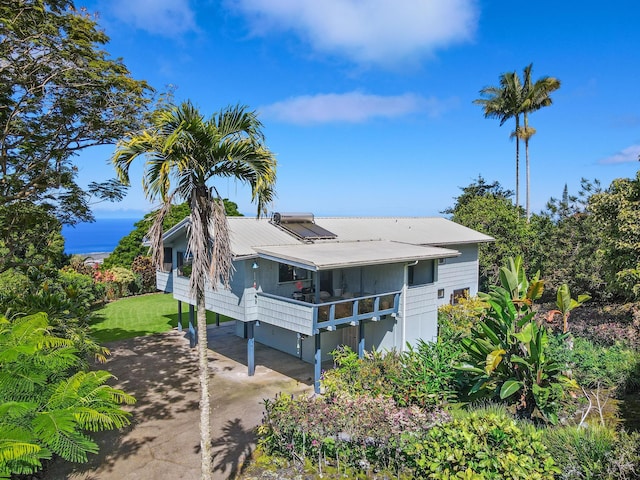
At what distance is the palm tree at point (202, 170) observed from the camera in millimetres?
6602

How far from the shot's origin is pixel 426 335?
1689cm

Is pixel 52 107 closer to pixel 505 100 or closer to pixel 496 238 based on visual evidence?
pixel 496 238

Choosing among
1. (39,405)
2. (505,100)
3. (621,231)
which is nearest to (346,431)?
(39,405)

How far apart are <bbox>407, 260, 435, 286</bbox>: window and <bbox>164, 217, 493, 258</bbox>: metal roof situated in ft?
7.62

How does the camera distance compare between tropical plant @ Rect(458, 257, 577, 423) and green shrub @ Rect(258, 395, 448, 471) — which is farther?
tropical plant @ Rect(458, 257, 577, 423)

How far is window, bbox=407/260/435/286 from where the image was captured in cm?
1752

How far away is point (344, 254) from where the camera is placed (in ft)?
47.1

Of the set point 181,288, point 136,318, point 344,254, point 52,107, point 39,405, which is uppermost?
point 52,107

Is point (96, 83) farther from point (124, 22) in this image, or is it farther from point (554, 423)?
point (554, 423)

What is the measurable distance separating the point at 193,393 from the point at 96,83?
992 centimetres

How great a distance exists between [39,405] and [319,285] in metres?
9.01

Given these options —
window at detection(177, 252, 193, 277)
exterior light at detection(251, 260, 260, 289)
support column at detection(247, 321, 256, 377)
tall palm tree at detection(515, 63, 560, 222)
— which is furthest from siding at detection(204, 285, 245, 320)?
tall palm tree at detection(515, 63, 560, 222)

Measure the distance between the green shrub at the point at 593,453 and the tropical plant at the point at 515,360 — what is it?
57.0 inches

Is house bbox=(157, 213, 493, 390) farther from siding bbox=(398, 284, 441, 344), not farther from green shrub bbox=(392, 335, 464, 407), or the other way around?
green shrub bbox=(392, 335, 464, 407)
